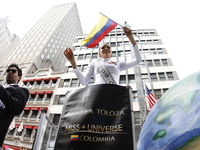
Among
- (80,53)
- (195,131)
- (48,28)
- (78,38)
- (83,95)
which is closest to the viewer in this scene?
(195,131)

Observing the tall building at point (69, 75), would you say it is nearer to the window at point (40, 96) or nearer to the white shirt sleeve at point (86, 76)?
the window at point (40, 96)

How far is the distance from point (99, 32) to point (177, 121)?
3.24 m

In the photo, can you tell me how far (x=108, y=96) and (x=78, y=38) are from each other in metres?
33.7

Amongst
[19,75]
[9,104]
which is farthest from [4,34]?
[9,104]

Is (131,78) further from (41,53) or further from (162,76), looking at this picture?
(41,53)

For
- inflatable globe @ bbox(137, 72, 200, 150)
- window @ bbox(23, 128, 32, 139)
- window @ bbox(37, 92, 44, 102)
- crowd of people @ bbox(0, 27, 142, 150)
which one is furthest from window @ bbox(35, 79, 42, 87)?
inflatable globe @ bbox(137, 72, 200, 150)

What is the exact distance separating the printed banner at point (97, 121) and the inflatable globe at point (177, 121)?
0.36 m

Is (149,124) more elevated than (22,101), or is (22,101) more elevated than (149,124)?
(22,101)

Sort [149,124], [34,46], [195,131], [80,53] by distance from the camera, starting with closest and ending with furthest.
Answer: [195,131] → [149,124] → [80,53] → [34,46]

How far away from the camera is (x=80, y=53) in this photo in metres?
28.8

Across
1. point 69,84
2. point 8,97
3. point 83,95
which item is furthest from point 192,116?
point 69,84

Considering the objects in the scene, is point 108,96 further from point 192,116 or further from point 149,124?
point 192,116

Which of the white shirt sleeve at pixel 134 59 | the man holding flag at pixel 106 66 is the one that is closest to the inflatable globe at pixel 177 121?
the man holding flag at pixel 106 66

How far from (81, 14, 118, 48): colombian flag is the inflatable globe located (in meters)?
2.81
